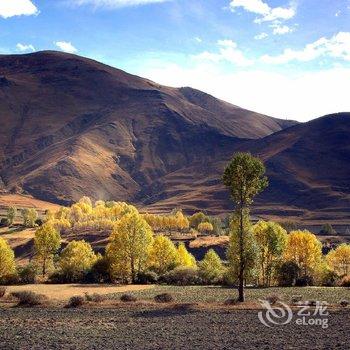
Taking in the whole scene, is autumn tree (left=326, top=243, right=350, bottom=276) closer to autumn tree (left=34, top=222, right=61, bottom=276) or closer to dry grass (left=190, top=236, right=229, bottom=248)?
→ dry grass (left=190, top=236, right=229, bottom=248)

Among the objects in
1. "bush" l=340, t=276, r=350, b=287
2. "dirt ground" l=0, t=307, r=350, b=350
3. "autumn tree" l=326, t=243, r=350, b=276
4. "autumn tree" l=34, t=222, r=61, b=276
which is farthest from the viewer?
"autumn tree" l=326, t=243, r=350, b=276

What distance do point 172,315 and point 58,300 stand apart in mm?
17114

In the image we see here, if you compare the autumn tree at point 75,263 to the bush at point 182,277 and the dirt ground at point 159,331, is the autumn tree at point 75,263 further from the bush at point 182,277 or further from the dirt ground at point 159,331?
the dirt ground at point 159,331

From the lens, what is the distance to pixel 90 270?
8706 cm

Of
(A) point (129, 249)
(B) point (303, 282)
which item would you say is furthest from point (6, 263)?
(B) point (303, 282)

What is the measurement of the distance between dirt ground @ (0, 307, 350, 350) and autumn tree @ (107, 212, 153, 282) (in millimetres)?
41530

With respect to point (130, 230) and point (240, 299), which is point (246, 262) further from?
point (130, 230)

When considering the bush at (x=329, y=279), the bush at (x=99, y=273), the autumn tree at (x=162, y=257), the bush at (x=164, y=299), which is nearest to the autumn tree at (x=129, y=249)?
the bush at (x=99, y=273)

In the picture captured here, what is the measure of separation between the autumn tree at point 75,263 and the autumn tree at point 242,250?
1668 inches

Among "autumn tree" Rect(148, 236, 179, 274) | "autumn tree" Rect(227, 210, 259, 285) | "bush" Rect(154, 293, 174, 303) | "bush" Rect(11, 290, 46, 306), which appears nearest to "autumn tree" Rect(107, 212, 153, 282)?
"autumn tree" Rect(148, 236, 179, 274)

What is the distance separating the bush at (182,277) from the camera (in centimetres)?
8212

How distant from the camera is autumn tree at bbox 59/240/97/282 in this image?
86.4 metres

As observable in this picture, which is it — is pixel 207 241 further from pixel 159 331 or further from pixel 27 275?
pixel 159 331

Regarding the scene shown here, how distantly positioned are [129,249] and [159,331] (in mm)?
52677
